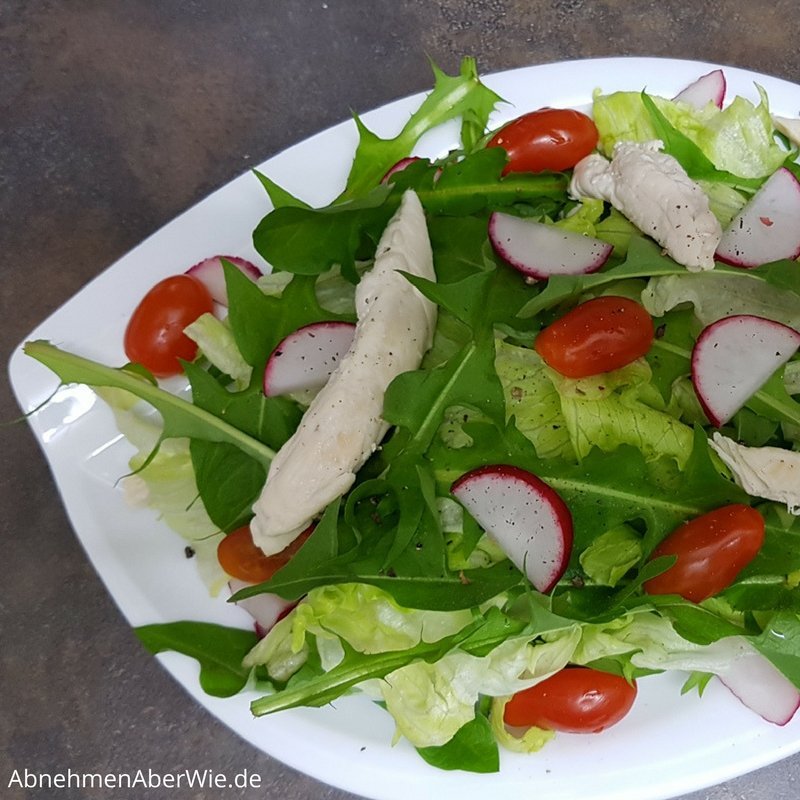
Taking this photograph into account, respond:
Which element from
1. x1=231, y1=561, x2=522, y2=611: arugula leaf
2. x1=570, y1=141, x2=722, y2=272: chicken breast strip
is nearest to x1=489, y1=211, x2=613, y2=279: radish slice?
x1=570, y1=141, x2=722, y2=272: chicken breast strip

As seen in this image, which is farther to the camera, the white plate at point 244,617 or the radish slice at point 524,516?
the white plate at point 244,617

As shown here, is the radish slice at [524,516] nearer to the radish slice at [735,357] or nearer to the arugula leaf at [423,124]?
the radish slice at [735,357]

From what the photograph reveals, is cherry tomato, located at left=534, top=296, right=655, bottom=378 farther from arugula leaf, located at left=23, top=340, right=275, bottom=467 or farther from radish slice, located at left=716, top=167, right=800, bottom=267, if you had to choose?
arugula leaf, located at left=23, top=340, right=275, bottom=467

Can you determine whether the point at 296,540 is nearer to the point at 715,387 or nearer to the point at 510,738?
the point at 510,738

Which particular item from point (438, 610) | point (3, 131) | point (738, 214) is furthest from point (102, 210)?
point (738, 214)

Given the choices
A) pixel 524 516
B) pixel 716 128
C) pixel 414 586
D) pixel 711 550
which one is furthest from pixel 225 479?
pixel 716 128

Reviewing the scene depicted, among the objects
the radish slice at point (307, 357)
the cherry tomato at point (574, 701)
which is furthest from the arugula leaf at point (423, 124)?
the cherry tomato at point (574, 701)
